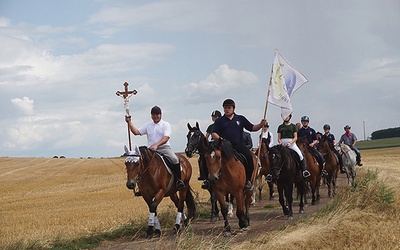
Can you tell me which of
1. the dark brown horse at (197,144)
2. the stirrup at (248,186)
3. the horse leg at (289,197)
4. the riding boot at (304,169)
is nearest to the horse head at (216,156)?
the dark brown horse at (197,144)

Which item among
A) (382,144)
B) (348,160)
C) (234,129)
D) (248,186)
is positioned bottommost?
(248,186)

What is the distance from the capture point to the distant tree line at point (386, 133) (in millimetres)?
132125

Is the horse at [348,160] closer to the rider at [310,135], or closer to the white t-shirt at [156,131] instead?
the rider at [310,135]

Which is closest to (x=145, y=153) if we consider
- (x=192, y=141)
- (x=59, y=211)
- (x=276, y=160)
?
(x=192, y=141)

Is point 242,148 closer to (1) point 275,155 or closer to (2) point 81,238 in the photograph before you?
(1) point 275,155

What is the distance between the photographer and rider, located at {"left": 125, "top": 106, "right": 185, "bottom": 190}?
1290 cm

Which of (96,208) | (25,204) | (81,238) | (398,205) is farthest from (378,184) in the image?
(25,204)

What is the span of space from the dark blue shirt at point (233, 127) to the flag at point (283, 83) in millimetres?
1244

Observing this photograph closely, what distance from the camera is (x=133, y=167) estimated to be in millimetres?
11805

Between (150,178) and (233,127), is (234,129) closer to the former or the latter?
(233,127)

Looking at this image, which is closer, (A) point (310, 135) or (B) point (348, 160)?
(A) point (310, 135)

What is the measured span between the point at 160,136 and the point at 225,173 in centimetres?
183

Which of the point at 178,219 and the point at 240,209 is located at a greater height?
the point at 240,209

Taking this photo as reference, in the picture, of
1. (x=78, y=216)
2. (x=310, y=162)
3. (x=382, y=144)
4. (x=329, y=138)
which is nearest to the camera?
(x=310, y=162)
